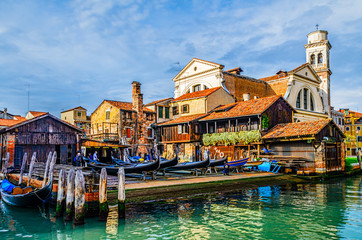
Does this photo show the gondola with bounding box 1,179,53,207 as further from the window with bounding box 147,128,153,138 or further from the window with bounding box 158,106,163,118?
the window with bounding box 158,106,163,118

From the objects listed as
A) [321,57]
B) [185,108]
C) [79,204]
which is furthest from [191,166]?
[321,57]

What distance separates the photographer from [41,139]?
20.6 meters

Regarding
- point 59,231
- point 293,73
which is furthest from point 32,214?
Result: point 293,73

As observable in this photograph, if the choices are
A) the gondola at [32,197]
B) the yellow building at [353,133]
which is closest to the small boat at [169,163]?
the gondola at [32,197]

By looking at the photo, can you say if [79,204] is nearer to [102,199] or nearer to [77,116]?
[102,199]

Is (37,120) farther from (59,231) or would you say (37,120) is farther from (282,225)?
(282,225)

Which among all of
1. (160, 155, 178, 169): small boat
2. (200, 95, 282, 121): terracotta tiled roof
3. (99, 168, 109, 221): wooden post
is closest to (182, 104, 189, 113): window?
(200, 95, 282, 121): terracotta tiled roof

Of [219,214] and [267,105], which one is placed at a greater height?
[267,105]

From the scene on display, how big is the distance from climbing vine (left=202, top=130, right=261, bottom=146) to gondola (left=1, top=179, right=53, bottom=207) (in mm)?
16564

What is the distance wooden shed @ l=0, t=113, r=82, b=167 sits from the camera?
19.5m

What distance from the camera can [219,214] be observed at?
11.1m

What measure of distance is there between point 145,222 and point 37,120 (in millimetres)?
13914

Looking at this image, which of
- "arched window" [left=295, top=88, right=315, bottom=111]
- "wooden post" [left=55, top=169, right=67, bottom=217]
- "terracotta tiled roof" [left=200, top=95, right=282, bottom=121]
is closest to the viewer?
"wooden post" [left=55, top=169, right=67, bottom=217]

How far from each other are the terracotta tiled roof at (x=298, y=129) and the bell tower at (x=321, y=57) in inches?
836
